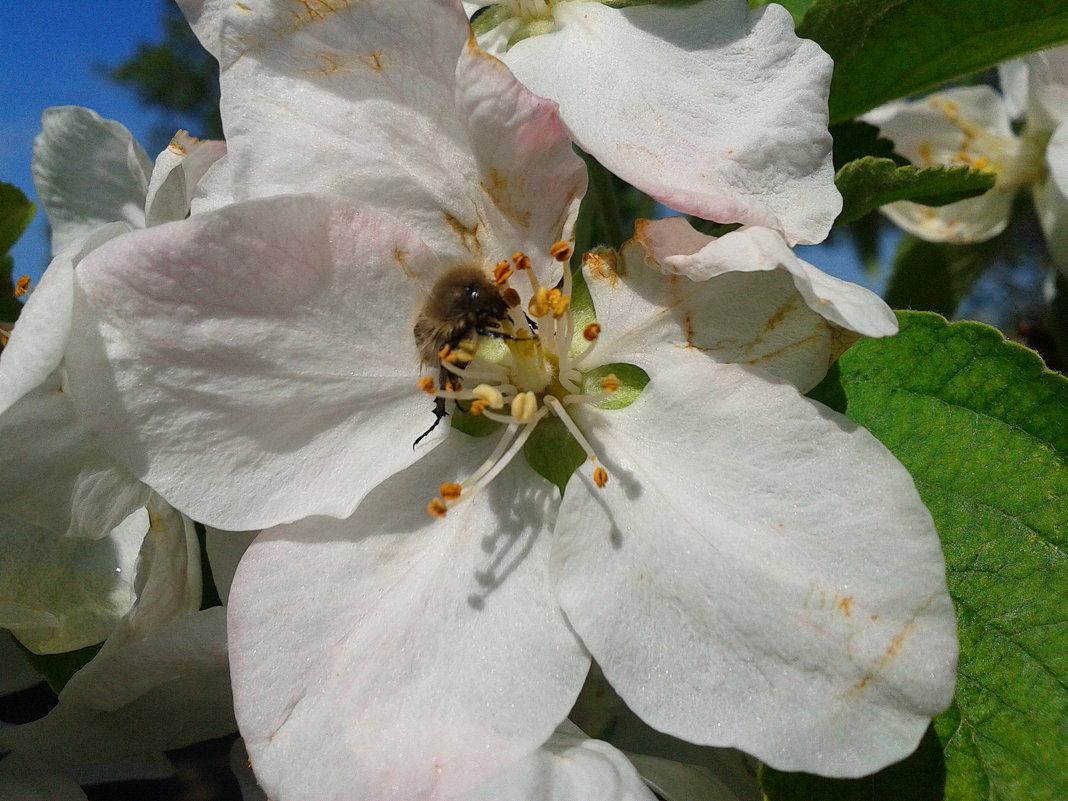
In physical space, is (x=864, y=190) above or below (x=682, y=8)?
below

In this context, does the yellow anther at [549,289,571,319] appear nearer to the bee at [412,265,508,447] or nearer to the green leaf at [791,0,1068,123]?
the bee at [412,265,508,447]

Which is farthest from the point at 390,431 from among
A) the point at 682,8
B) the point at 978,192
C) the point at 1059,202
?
the point at 1059,202

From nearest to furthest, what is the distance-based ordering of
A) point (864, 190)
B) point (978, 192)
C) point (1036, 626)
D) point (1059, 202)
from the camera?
point (1036, 626), point (864, 190), point (978, 192), point (1059, 202)

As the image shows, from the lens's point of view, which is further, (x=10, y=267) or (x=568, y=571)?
(x=10, y=267)

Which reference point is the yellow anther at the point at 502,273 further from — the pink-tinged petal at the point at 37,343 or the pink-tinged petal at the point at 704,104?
the pink-tinged petal at the point at 37,343

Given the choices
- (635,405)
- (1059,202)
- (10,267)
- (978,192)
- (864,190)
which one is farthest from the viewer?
(1059,202)

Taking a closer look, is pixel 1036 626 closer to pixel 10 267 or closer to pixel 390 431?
pixel 390 431

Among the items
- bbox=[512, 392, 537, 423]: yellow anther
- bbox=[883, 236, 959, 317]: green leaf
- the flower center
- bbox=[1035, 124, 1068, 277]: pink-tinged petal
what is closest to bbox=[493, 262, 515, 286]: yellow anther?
the flower center
